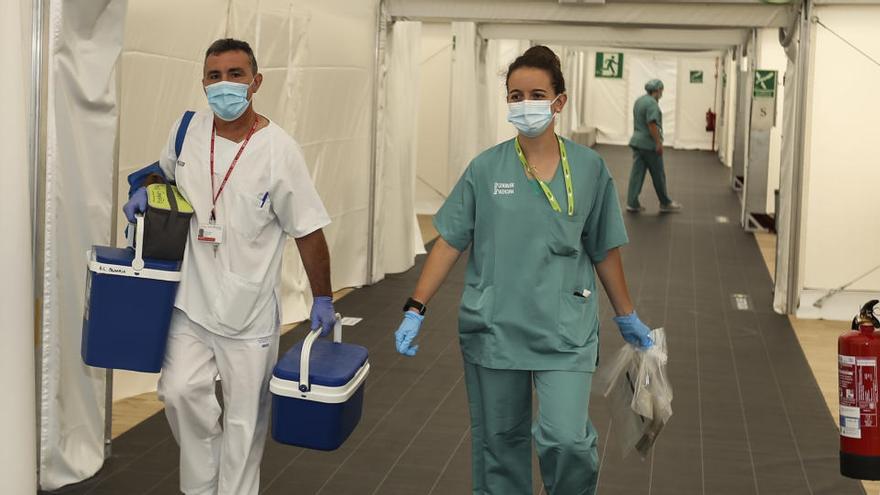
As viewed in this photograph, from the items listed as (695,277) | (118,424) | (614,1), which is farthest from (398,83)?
(118,424)

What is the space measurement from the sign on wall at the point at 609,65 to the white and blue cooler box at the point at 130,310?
975 inches

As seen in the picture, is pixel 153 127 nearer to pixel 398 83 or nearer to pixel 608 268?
pixel 608 268

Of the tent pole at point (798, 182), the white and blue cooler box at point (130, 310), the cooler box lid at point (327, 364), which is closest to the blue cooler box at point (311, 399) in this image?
the cooler box lid at point (327, 364)

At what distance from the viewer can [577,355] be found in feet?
12.0

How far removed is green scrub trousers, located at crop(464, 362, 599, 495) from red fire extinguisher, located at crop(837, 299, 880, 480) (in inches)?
27.3

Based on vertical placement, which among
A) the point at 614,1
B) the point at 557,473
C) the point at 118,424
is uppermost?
the point at 614,1

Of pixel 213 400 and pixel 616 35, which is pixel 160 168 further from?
pixel 616 35

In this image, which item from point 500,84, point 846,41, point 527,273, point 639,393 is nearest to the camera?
point 527,273

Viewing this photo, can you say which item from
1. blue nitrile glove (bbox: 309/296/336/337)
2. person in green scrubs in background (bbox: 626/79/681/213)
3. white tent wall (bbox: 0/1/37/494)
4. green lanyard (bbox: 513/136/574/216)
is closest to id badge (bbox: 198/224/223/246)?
blue nitrile glove (bbox: 309/296/336/337)

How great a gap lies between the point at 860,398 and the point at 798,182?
218 inches

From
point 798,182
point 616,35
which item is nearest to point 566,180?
point 798,182

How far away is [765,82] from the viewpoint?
13.0 meters

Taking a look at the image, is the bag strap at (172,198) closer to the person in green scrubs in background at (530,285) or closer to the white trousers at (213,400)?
the white trousers at (213,400)

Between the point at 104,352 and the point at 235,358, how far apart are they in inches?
15.2
